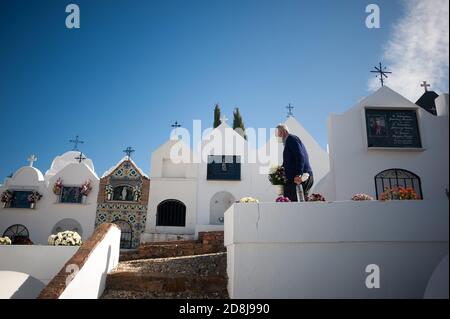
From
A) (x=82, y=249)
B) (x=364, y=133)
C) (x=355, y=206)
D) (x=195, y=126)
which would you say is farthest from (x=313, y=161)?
(x=82, y=249)

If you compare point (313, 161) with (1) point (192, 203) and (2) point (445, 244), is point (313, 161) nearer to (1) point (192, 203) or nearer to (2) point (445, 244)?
(1) point (192, 203)

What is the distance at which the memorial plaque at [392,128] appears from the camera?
1279cm

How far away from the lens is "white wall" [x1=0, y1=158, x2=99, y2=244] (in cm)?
1661

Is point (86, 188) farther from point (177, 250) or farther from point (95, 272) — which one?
point (95, 272)

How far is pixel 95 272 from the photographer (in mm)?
6945

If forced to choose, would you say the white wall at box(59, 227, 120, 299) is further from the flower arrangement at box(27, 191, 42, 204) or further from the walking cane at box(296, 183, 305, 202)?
the flower arrangement at box(27, 191, 42, 204)

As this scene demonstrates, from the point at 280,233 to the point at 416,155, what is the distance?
9221 mm

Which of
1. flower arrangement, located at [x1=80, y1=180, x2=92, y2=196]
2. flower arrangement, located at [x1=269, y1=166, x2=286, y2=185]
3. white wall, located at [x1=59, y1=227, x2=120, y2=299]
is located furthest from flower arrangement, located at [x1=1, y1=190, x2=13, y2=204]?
flower arrangement, located at [x1=269, y1=166, x2=286, y2=185]

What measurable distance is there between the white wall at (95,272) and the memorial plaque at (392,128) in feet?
31.3

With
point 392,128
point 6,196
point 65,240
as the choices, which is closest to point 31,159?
point 6,196

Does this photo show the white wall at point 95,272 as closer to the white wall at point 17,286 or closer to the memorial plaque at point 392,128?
the white wall at point 17,286

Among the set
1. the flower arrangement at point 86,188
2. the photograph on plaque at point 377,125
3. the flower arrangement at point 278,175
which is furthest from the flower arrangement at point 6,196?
the photograph on plaque at point 377,125

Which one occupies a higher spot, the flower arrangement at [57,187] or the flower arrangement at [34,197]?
the flower arrangement at [57,187]

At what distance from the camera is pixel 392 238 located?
18.8 feet
